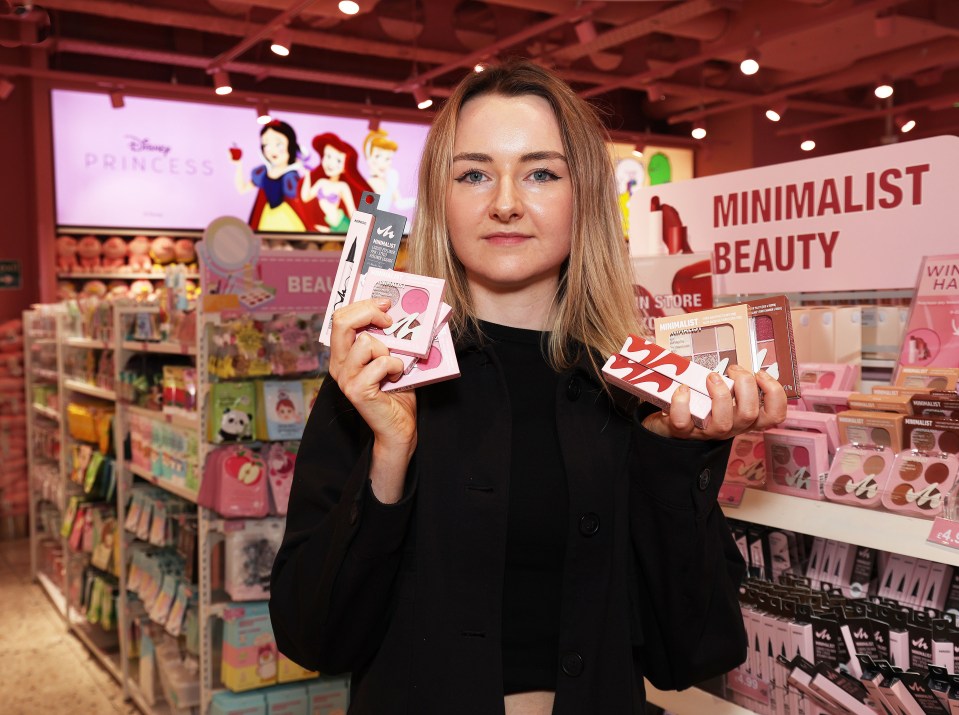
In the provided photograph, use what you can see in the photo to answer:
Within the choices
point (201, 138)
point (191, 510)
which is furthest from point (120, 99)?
point (191, 510)

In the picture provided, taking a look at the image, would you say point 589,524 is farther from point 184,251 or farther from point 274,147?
point 274,147

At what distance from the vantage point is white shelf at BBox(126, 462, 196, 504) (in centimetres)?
374

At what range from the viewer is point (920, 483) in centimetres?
170

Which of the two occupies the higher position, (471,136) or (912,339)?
(471,136)

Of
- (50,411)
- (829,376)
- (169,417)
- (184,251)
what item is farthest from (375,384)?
(184,251)

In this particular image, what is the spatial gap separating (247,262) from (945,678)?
282 cm

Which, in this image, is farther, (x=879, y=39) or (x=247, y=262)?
(x=879, y=39)

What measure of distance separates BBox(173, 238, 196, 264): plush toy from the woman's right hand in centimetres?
905

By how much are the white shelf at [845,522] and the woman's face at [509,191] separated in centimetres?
80

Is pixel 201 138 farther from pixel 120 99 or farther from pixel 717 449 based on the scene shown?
pixel 717 449

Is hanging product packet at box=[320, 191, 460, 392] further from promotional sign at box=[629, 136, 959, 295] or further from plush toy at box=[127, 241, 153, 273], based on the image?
plush toy at box=[127, 241, 153, 273]

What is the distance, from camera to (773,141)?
42.2 ft

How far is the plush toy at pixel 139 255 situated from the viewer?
958cm

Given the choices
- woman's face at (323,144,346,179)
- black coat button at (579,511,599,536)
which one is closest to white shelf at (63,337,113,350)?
black coat button at (579,511,599,536)
